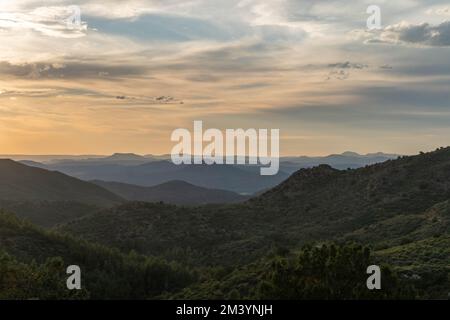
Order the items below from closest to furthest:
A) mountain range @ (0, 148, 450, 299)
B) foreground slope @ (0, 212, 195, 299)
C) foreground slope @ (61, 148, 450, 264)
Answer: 1. mountain range @ (0, 148, 450, 299)
2. foreground slope @ (0, 212, 195, 299)
3. foreground slope @ (61, 148, 450, 264)

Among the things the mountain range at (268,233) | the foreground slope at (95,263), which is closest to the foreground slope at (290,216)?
the mountain range at (268,233)

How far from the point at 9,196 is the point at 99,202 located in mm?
34184

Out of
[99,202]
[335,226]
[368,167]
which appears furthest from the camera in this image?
[99,202]

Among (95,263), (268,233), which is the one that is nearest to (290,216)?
(268,233)

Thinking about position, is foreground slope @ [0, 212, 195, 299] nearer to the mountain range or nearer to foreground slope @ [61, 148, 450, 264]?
the mountain range

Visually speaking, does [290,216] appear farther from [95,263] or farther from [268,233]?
[95,263]

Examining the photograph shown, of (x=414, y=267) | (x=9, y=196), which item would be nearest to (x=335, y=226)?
(x=414, y=267)

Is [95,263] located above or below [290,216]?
below

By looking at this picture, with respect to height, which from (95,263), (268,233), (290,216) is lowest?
(95,263)

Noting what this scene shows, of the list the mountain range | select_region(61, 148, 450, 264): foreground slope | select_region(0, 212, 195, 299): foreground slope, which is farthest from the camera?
select_region(61, 148, 450, 264): foreground slope

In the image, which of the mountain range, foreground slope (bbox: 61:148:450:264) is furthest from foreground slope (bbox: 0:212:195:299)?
foreground slope (bbox: 61:148:450:264)

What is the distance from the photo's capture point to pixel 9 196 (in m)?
168

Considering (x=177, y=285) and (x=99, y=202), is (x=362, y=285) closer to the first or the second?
(x=177, y=285)
